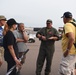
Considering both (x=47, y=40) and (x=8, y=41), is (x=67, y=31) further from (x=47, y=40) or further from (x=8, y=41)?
(x=47, y=40)

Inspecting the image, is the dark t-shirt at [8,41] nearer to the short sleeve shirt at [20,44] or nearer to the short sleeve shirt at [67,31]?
the short sleeve shirt at [67,31]

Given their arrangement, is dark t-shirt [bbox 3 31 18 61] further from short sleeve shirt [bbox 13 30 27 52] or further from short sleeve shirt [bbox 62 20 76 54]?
short sleeve shirt [bbox 13 30 27 52]

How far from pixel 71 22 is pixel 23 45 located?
2.76 m

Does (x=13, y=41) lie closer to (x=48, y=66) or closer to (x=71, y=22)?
(x=71, y=22)

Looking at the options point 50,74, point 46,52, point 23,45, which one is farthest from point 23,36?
point 50,74

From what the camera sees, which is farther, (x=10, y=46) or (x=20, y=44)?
(x=20, y=44)

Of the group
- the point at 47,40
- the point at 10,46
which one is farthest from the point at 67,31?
the point at 47,40

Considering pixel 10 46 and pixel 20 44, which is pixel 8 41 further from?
pixel 20 44

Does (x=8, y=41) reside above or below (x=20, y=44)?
above

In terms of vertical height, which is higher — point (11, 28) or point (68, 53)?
point (11, 28)

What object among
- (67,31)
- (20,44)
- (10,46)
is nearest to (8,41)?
(10,46)

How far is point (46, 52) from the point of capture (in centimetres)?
949

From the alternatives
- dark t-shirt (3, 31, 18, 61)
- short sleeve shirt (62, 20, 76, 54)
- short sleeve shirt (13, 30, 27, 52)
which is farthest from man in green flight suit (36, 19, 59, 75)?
dark t-shirt (3, 31, 18, 61)

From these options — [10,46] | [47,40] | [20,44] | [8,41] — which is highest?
[8,41]
